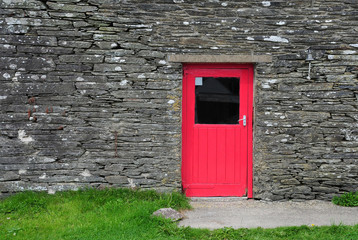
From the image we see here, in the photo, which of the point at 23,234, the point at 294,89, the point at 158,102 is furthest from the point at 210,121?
the point at 23,234

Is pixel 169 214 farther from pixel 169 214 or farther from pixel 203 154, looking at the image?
pixel 203 154

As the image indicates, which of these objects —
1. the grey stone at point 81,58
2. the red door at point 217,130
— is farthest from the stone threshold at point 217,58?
the grey stone at point 81,58

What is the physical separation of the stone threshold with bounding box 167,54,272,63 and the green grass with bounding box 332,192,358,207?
2417mm

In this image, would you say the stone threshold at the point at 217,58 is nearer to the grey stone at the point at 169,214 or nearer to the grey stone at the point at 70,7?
the grey stone at the point at 70,7

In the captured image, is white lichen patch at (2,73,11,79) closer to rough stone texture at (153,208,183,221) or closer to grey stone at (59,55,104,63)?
grey stone at (59,55,104,63)

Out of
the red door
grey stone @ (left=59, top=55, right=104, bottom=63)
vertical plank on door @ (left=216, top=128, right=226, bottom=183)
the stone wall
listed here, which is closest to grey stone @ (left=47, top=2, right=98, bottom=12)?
the stone wall

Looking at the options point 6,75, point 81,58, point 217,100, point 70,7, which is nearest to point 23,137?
point 6,75

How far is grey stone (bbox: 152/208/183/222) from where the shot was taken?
4.46 m

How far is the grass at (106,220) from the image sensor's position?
4.08 m

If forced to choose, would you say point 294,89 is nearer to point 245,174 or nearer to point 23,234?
point 245,174

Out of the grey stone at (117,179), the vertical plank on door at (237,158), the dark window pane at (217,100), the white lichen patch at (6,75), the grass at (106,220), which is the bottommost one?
the grass at (106,220)

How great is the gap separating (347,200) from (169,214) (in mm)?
2810

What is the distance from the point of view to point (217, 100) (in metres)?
5.50

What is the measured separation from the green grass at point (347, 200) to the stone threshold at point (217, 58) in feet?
7.93
